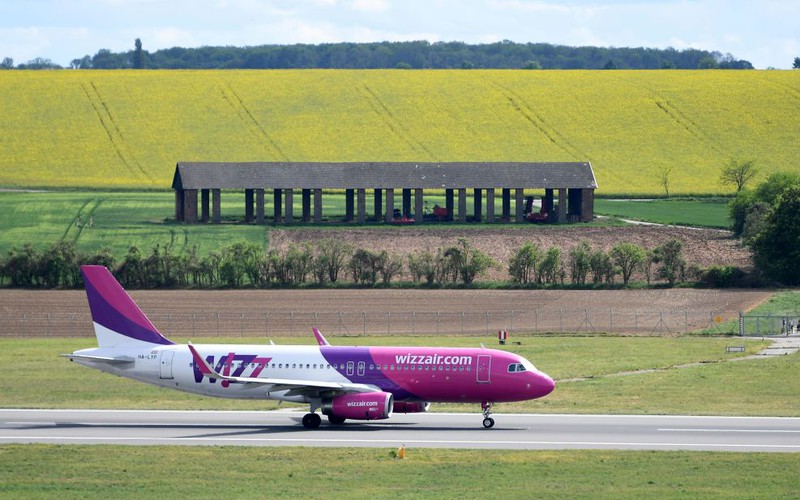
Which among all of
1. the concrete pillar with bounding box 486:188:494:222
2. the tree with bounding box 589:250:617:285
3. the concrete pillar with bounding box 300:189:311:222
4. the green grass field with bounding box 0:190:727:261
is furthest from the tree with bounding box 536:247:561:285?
the concrete pillar with bounding box 300:189:311:222

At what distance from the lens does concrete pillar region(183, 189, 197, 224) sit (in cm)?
12331

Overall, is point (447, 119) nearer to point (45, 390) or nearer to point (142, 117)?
point (142, 117)

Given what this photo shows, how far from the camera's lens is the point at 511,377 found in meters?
48.3

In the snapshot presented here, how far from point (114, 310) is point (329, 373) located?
9453 mm

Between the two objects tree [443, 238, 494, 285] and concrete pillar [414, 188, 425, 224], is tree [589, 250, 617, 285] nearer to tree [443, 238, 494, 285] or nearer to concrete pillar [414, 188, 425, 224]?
tree [443, 238, 494, 285]

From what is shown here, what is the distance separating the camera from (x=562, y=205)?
128m

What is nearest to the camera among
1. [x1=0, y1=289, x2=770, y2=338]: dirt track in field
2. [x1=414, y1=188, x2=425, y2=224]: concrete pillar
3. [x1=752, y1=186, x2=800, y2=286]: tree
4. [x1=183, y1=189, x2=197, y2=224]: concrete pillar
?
[x1=0, y1=289, x2=770, y2=338]: dirt track in field

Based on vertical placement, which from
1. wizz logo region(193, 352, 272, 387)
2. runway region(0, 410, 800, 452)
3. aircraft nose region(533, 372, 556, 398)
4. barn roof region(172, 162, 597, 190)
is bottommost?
runway region(0, 410, 800, 452)

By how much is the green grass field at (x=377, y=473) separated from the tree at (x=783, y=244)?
2423 inches

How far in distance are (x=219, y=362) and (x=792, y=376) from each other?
2947 cm

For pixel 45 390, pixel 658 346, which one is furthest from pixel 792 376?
pixel 45 390

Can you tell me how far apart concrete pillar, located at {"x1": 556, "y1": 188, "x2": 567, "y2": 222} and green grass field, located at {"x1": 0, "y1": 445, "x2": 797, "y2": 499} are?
86.6 meters

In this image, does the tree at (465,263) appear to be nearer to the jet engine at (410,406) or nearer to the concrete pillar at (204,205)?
the concrete pillar at (204,205)

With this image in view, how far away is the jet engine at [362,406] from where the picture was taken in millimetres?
47125
